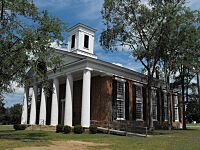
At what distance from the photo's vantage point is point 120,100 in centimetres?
3184

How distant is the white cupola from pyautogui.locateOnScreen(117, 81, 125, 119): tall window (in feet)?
20.4

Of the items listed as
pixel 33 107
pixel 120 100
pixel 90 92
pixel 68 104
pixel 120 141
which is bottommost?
pixel 120 141

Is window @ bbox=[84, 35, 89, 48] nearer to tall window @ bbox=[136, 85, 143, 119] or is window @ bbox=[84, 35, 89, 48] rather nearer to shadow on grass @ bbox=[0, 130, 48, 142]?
tall window @ bbox=[136, 85, 143, 119]

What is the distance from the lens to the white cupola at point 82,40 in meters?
34.9

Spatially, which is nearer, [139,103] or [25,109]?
[139,103]

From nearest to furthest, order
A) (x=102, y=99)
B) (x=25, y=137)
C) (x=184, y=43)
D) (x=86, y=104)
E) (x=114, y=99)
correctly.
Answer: (x=25, y=137), (x=86, y=104), (x=184, y=43), (x=102, y=99), (x=114, y=99)

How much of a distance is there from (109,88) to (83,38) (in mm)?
8610

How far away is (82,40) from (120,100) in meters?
9.54

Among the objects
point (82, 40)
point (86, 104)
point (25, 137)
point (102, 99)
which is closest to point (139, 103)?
point (102, 99)

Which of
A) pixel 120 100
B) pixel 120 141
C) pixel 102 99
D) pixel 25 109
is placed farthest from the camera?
pixel 25 109

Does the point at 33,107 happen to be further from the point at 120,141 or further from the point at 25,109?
the point at 120,141

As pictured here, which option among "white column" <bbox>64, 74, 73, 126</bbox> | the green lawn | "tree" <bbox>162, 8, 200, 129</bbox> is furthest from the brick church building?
the green lawn

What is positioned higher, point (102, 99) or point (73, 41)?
point (73, 41)

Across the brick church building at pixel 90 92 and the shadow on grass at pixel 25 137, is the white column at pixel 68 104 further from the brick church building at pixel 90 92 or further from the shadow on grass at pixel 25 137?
the shadow on grass at pixel 25 137
